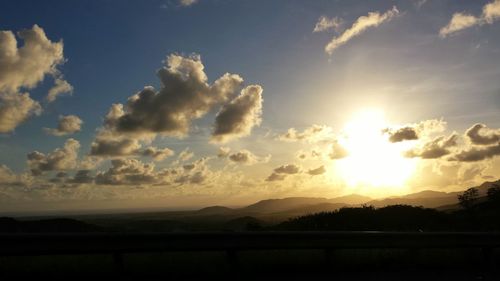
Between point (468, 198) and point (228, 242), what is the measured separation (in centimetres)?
3170

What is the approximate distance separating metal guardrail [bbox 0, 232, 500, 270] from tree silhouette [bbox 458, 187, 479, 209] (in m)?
26.2

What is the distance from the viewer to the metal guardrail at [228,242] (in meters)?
8.84

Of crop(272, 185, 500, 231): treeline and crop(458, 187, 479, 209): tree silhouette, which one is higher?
crop(458, 187, 479, 209): tree silhouette

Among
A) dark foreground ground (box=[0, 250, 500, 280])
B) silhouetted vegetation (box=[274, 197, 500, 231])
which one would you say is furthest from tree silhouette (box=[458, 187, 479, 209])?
dark foreground ground (box=[0, 250, 500, 280])

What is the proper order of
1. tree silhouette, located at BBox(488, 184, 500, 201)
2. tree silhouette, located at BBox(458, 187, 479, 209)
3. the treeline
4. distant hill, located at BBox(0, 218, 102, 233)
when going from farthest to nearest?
1. tree silhouette, located at BBox(488, 184, 500, 201)
2. tree silhouette, located at BBox(458, 187, 479, 209)
3. the treeline
4. distant hill, located at BBox(0, 218, 102, 233)

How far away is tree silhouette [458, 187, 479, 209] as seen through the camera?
36.7 metres

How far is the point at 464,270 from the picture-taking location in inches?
443

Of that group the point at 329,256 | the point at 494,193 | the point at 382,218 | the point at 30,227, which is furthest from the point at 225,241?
the point at 494,193

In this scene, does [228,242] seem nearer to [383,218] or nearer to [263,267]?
[263,267]

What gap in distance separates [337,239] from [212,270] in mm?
2871

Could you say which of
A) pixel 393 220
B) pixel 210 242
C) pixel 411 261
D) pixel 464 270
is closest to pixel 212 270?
pixel 210 242

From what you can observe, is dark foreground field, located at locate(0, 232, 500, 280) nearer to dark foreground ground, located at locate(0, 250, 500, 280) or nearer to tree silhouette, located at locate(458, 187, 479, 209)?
dark foreground ground, located at locate(0, 250, 500, 280)

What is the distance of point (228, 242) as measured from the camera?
1010 cm

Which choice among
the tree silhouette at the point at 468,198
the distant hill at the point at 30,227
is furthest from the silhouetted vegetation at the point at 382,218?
the distant hill at the point at 30,227
